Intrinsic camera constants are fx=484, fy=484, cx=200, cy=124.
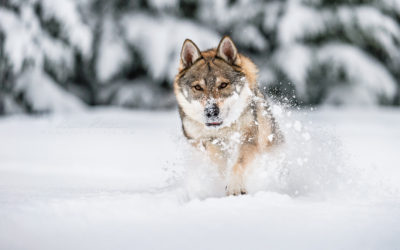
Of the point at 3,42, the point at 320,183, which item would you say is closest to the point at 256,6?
the point at 3,42

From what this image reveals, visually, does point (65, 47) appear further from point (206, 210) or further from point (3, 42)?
point (206, 210)

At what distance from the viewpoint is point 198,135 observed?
3898 millimetres

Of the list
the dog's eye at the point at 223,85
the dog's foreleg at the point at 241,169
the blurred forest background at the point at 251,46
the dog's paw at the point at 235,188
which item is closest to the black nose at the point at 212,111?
the dog's eye at the point at 223,85

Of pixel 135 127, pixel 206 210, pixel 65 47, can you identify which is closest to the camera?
pixel 206 210

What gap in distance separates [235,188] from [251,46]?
8.85m

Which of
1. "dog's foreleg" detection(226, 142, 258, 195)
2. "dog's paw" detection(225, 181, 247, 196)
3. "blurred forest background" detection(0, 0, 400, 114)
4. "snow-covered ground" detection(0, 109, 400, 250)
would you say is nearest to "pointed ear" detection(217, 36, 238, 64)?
"dog's foreleg" detection(226, 142, 258, 195)

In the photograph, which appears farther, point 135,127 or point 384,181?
point 135,127

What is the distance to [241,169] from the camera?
368cm

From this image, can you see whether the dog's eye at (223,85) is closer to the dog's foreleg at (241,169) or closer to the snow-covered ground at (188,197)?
the dog's foreleg at (241,169)

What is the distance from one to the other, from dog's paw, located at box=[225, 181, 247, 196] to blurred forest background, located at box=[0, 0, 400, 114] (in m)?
7.32

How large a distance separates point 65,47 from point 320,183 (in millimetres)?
7599

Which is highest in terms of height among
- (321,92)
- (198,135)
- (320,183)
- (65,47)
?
(198,135)

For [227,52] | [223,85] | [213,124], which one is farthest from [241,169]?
[227,52]

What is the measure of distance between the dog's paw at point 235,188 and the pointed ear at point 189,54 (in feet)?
3.67
